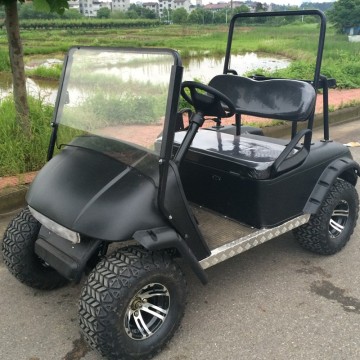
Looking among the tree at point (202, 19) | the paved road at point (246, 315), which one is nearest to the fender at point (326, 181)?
the paved road at point (246, 315)

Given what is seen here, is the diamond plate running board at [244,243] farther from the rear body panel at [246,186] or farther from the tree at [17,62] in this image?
the tree at [17,62]

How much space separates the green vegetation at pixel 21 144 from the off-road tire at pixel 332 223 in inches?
104

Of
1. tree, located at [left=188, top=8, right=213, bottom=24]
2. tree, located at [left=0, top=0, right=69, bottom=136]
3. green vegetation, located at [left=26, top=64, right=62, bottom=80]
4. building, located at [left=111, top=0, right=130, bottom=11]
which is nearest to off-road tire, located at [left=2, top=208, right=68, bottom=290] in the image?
tree, located at [left=0, top=0, right=69, bottom=136]

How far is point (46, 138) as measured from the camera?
4.76 metres

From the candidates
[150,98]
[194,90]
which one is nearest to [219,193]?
[194,90]

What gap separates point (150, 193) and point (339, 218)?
1.83m

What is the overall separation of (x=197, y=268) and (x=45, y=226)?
849 millimetres

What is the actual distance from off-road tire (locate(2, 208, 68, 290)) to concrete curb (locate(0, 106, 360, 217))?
124 cm

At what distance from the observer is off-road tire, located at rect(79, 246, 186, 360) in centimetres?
220

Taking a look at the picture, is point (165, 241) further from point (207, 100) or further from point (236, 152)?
point (236, 152)

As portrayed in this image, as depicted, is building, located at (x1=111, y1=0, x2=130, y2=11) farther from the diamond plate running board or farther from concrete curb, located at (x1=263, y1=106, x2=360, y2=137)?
the diamond plate running board

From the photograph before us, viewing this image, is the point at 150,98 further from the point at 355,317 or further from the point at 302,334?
the point at 355,317

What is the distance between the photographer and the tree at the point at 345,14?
32.5 m

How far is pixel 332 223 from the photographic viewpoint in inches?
137
